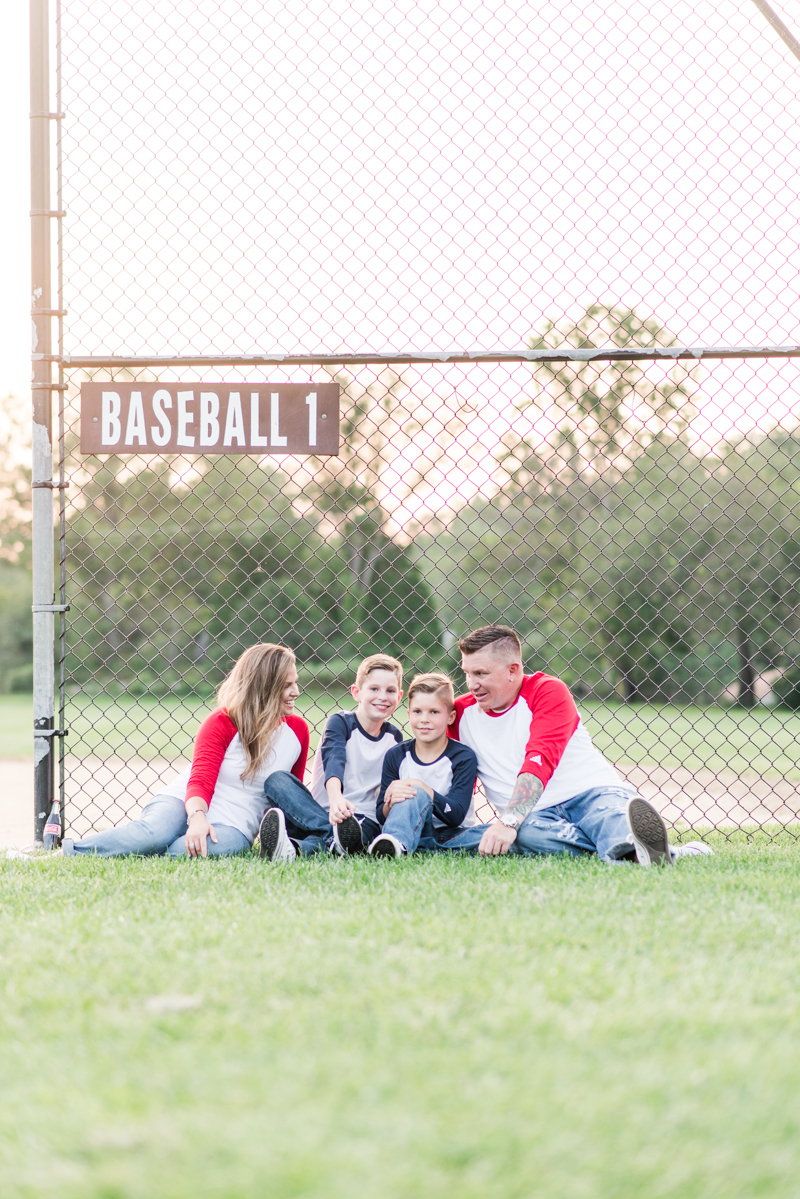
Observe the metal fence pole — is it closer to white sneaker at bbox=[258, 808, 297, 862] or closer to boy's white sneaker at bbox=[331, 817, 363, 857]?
white sneaker at bbox=[258, 808, 297, 862]

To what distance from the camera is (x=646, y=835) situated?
307 cm

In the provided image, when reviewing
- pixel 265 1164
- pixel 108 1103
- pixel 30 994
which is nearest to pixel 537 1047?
pixel 265 1164

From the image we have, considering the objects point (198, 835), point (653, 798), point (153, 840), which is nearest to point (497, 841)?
point (198, 835)

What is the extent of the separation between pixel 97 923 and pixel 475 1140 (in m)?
1.45

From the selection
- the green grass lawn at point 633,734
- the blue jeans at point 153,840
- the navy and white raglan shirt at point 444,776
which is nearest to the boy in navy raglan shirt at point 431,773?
the navy and white raglan shirt at point 444,776

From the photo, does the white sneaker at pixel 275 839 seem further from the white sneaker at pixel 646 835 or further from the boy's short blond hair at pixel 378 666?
the white sneaker at pixel 646 835

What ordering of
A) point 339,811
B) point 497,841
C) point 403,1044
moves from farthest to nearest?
point 339,811 < point 497,841 < point 403,1044

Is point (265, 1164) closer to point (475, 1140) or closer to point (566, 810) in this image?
point (475, 1140)

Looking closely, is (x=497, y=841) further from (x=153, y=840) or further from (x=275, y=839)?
(x=153, y=840)

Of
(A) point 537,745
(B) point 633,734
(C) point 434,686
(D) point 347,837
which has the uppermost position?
(C) point 434,686

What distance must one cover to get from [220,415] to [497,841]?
73.9 inches

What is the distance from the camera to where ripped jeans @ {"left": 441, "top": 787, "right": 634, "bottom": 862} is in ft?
10.3

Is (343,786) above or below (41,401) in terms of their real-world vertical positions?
below

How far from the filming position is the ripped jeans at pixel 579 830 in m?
3.15
